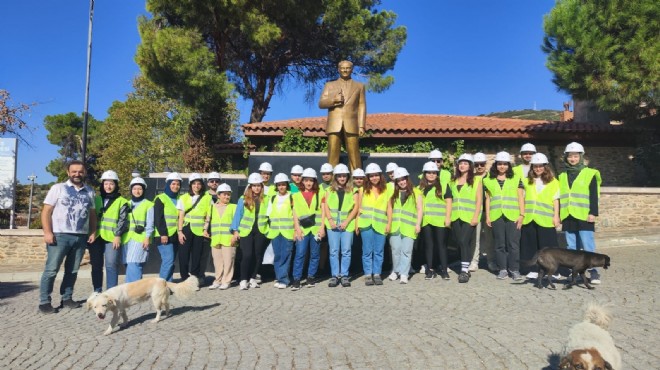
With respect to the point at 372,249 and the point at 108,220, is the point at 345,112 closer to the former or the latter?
the point at 372,249

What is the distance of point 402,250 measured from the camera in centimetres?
771

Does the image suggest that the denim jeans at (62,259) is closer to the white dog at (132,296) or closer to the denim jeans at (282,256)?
the white dog at (132,296)

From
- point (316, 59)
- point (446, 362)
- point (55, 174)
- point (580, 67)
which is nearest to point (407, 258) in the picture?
point (446, 362)

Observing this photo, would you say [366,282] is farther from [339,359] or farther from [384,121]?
[384,121]

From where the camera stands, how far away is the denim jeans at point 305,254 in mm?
7582

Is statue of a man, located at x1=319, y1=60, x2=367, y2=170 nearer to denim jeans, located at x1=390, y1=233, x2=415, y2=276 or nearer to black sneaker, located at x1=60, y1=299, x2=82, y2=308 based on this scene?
denim jeans, located at x1=390, y1=233, x2=415, y2=276

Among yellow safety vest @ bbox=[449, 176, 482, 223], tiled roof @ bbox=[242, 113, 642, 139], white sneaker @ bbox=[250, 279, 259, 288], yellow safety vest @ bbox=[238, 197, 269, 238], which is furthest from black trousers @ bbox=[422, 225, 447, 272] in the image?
tiled roof @ bbox=[242, 113, 642, 139]

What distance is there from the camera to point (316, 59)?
72.2 ft

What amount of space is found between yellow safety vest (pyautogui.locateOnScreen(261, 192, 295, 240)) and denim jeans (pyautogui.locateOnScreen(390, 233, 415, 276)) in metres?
1.54

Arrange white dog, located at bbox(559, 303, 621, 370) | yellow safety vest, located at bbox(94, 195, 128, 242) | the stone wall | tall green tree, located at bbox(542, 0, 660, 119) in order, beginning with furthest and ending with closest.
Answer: the stone wall
tall green tree, located at bbox(542, 0, 660, 119)
yellow safety vest, located at bbox(94, 195, 128, 242)
white dog, located at bbox(559, 303, 621, 370)

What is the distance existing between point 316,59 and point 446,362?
19.2 meters

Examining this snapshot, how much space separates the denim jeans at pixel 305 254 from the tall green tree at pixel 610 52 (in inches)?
423

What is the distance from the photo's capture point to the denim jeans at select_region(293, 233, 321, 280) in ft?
24.9

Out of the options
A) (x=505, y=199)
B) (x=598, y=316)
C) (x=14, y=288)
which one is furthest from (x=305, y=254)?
(x=14, y=288)
